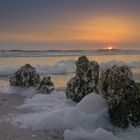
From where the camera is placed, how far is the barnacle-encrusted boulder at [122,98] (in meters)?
5.87

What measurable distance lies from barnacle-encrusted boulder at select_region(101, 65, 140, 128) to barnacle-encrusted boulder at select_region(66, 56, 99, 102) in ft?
6.27

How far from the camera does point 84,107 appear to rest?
6.21 m

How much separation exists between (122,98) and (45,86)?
466 cm

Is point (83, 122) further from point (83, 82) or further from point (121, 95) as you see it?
point (83, 82)

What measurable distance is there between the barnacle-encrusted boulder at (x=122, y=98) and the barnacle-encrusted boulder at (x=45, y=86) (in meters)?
3.91

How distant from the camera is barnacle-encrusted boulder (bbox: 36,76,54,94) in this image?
33.8 ft

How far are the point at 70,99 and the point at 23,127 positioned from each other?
2.72 m

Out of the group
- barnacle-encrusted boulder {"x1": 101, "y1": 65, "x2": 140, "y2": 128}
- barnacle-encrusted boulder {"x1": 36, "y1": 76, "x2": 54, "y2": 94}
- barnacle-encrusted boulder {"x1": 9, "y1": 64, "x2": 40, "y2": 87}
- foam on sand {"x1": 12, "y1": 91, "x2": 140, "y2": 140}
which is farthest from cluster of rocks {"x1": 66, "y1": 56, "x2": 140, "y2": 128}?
barnacle-encrusted boulder {"x1": 9, "y1": 64, "x2": 40, "y2": 87}

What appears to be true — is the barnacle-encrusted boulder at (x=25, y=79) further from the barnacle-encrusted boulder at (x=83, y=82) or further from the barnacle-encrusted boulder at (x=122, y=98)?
the barnacle-encrusted boulder at (x=122, y=98)

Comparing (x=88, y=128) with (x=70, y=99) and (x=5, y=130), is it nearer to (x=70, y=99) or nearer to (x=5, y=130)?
(x=5, y=130)

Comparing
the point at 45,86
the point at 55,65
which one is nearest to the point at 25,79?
the point at 45,86

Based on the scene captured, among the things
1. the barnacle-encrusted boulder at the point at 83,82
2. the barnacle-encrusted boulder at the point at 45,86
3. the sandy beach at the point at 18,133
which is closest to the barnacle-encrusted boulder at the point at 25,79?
the barnacle-encrusted boulder at the point at 45,86

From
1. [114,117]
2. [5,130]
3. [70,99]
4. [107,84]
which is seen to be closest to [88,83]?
[70,99]

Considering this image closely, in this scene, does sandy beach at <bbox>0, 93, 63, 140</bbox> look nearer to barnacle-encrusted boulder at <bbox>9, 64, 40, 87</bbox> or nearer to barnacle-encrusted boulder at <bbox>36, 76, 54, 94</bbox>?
barnacle-encrusted boulder at <bbox>36, 76, 54, 94</bbox>
